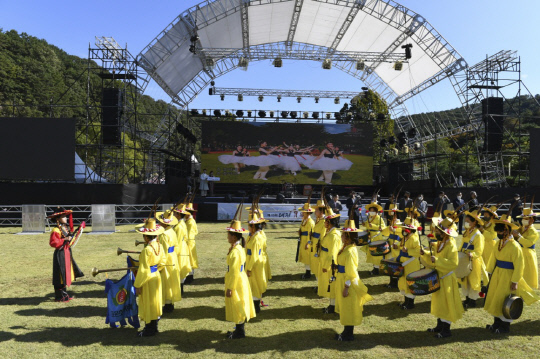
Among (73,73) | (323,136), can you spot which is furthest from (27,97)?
(323,136)

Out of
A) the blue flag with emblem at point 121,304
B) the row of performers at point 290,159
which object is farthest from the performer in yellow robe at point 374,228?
the row of performers at point 290,159

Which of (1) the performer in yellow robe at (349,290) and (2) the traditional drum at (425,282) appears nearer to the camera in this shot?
(1) the performer in yellow robe at (349,290)

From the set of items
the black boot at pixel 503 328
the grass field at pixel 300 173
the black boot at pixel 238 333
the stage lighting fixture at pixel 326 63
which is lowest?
Answer: the black boot at pixel 503 328

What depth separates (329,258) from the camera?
22.4ft

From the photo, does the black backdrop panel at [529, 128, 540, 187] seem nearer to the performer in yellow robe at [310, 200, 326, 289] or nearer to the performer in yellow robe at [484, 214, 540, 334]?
the performer in yellow robe at [310, 200, 326, 289]

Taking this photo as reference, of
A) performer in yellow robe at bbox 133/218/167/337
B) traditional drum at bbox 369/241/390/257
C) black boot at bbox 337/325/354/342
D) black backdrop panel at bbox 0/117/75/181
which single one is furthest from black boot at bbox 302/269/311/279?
black backdrop panel at bbox 0/117/75/181

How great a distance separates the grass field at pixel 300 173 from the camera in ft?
85.8

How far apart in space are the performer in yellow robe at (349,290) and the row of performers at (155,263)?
2.64 m

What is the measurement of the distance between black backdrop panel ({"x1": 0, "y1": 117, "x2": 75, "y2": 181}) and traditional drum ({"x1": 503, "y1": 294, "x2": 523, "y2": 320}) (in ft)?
62.8

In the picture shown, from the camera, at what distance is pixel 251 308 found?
5656 millimetres

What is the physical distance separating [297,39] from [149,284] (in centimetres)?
2362

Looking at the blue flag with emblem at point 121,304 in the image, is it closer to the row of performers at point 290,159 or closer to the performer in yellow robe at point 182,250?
the performer in yellow robe at point 182,250

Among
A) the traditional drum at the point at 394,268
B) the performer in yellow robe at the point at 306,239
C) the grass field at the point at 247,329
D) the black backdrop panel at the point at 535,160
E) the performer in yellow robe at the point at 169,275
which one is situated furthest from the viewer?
the black backdrop panel at the point at 535,160

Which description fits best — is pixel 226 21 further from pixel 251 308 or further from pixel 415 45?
pixel 251 308
